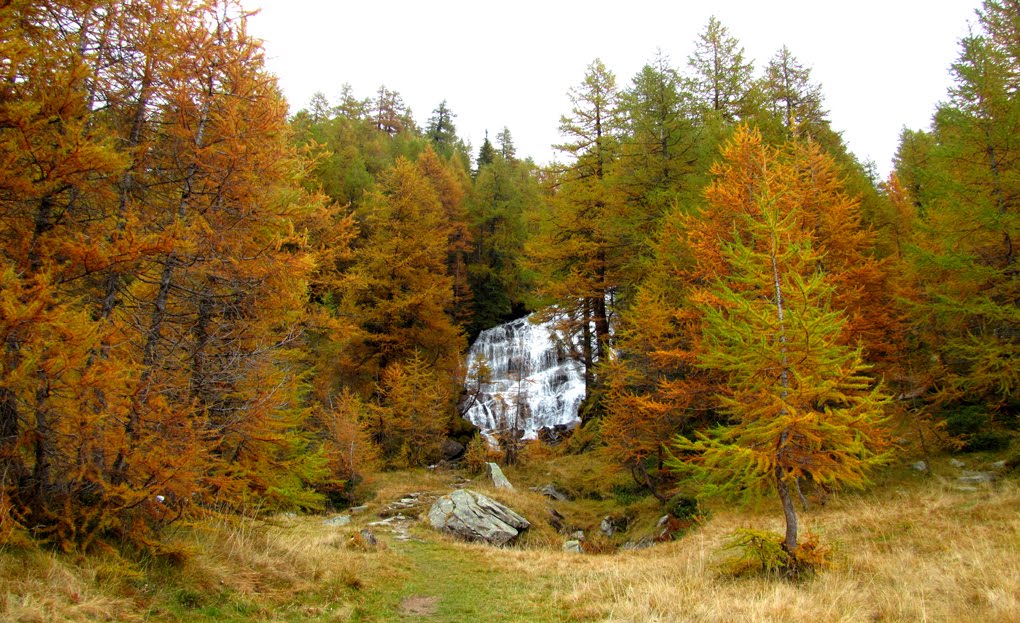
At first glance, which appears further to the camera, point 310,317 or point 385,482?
point 385,482

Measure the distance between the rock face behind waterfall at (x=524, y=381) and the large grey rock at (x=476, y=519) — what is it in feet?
33.9

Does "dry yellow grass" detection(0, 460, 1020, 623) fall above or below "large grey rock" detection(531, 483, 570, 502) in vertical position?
above

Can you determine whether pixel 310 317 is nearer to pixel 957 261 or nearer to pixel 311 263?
pixel 311 263

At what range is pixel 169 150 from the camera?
6465 millimetres

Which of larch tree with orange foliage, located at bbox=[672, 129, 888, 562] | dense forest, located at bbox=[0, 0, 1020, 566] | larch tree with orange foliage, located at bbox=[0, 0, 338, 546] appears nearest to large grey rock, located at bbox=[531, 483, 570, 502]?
dense forest, located at bbox=[0, 0, 1020, 566]

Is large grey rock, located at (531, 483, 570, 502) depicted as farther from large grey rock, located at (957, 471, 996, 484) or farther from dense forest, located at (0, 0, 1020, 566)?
large grey rock, located at (957, 471, 996, 484)

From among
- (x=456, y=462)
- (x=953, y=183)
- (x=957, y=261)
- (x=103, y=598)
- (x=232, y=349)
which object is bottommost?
(x=456, y=462)

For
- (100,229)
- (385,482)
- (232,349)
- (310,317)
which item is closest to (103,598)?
(100,229)

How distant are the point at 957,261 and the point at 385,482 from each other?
17552mm

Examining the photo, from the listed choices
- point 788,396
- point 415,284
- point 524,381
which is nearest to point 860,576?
point 788,396

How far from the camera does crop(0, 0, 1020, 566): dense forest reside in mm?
4688

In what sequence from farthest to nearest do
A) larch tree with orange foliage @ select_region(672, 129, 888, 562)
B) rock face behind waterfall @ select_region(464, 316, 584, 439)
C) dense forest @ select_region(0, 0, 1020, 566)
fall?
rock face behind waterfall @ select_region(464, 316, 584, 439) → larch tree with orange foliage @ select_region(672, 129, 888, 562) → dense forest @ select_region(0, 0, 1020, 566)

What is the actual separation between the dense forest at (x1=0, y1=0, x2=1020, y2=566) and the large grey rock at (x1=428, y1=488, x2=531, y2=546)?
3172 millimetres

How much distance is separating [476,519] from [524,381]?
1637 centimetres
